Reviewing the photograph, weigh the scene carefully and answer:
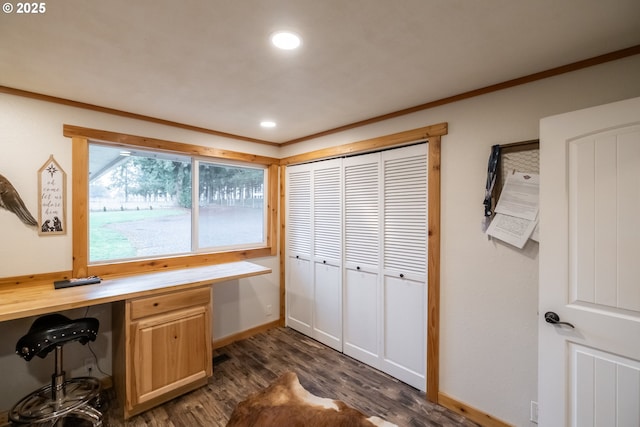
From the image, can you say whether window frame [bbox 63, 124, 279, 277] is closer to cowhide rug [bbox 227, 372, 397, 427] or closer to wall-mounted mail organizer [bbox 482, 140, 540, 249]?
cowhide rug [bbox 227, 372, 397, 427]

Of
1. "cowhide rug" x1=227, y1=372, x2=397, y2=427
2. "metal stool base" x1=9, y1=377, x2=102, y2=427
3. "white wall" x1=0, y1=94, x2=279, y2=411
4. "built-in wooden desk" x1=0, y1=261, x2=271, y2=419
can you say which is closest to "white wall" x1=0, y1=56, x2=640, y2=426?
"white wall" x1=0, y1=94, x2=279, y2=411

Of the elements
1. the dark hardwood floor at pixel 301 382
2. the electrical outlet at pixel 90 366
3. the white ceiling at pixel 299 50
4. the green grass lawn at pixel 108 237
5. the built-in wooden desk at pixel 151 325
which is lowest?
the dark hardwood floor at pixel 301 382

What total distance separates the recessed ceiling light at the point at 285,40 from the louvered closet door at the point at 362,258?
56.6 inches

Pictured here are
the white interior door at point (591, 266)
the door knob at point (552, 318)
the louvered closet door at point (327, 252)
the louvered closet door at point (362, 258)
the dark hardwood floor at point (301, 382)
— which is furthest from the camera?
the louvered closet door at point (327, 252)

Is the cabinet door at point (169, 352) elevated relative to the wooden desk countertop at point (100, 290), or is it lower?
lower

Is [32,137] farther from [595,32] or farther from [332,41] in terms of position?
[595,32]

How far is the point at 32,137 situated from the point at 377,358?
3.42 m

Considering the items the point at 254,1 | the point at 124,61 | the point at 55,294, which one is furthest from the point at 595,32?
the point at 55,294

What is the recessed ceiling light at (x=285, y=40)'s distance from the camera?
1350 millimetres

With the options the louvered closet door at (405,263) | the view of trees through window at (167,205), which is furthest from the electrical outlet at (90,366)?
the louvered closet door at (405,263)

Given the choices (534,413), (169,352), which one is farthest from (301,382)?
(534,413)

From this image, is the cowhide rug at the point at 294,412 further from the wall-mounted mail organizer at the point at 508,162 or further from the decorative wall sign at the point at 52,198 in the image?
the decorative wall sign at the point at 52,198

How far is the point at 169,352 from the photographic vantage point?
7.18 feet

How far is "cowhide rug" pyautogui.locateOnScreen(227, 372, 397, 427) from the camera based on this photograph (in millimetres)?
1764
